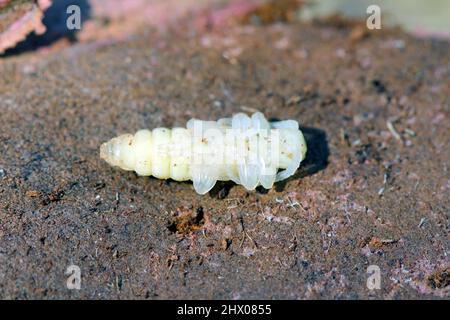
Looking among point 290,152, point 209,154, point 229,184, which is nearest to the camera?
point 209,154

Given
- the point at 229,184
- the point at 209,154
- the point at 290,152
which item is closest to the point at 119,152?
the point at 209,154

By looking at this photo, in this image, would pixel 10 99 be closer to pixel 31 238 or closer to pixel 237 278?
pixel 31 238

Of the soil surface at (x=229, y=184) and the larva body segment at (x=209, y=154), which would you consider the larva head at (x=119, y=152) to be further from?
the soil surface at (x=229, y=184)

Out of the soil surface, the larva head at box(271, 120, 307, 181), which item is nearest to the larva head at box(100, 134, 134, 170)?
the soil surface

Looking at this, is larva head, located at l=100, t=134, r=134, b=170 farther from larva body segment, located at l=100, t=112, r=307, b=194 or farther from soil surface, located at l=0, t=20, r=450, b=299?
soil surface, located at l=0, t=20, r=450, b=299

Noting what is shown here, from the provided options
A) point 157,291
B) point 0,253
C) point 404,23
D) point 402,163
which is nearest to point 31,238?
point 0,253

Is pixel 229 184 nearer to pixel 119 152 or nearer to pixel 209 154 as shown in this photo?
pixel 209 154
